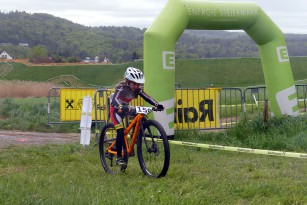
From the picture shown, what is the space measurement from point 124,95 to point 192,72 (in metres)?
50.1

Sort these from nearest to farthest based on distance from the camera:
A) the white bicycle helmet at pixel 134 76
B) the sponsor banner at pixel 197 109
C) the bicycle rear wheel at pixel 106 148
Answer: the white bicycle helmet at pixel 134 76
the bicycle rear wheel at pixel 106 148
the sponsor banner at pixel 197 109

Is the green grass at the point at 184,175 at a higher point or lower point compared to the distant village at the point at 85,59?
lower

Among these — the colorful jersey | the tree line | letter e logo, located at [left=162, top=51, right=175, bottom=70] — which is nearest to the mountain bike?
the colorful jersey

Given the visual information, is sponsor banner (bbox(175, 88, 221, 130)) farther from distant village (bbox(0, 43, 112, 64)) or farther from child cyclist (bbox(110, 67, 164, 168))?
distant village (bbox(0, 43, 112, 64))

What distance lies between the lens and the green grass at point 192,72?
2246 inches

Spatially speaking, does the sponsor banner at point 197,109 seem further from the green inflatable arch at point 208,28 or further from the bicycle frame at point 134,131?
the bicycle frame at point 134,131

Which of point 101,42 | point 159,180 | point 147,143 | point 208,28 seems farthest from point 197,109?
point 101,42

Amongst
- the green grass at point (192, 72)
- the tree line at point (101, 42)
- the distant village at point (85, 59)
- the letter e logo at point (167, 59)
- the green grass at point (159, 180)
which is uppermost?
the tree line at point (101, 42)

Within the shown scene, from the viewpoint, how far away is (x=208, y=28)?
13797 millimetres

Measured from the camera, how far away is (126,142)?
8.14 meters

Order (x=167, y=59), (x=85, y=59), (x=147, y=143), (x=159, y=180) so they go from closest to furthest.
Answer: (x=159, y=180) < (x=147, y=143) < (x=167, y=59) < (x=85, y=59)

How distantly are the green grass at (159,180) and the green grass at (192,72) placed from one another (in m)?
44.8

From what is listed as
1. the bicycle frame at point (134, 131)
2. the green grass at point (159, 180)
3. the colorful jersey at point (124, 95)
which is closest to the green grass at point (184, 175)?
the green grass at point (159, 180)

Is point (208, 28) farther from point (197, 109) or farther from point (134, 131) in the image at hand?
point (134, 131)
